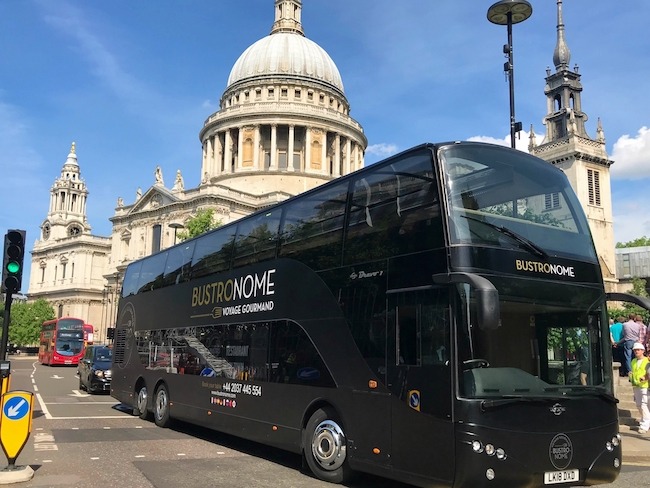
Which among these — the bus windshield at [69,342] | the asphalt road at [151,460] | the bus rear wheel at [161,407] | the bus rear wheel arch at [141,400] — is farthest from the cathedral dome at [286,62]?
the asphalt road at [151,460]

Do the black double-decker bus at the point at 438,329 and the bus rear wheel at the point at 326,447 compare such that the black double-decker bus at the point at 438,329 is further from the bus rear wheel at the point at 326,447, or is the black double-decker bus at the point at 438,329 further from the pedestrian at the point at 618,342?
the pedestrian at the point at 618,342

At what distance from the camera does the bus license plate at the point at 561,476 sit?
627cm

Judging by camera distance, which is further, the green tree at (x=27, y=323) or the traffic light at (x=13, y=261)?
the green tree at (x=27, y=323)

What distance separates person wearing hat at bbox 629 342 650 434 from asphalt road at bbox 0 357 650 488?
9.37 feet

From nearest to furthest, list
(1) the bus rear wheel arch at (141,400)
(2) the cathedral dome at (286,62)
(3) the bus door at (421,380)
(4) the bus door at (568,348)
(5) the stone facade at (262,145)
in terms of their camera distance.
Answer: (3) the bus door at (421,380) < (4) the bus door at (568,348) < (1) the bus rear wheel arch at (141,400) < (5) the stone facade at (262,145) < (2) the cathedral dome at (286,62)

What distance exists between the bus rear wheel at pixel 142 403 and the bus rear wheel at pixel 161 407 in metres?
0.69

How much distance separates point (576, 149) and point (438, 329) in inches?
3117

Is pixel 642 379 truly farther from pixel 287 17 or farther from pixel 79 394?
pixel 287 17

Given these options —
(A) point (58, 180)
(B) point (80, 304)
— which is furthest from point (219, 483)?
(A) point (58, 180)

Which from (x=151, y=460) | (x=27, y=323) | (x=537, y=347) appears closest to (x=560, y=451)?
(x=537, y=347)

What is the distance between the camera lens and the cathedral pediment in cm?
6706

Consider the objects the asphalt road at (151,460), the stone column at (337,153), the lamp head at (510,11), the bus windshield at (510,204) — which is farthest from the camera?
the stone column at (337,153)

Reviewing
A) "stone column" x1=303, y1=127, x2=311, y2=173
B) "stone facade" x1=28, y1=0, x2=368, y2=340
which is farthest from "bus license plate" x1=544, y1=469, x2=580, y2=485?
"stone column" x1=303, y1=127, x2=311, y2=173

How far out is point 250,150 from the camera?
74.1 metres
